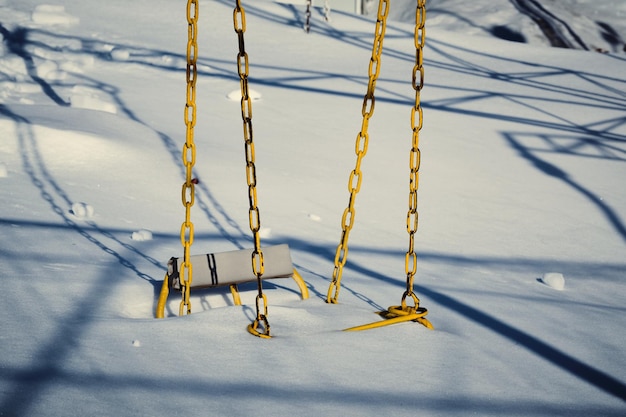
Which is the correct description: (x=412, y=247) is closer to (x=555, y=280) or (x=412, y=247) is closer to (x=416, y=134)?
(x=416, y=134)

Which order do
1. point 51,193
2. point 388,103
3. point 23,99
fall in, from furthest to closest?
1. point 388,103
2. point 23,99
3. point 51,193

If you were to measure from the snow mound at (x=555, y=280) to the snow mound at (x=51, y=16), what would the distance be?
9472 mm

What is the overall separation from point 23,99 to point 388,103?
4223mm

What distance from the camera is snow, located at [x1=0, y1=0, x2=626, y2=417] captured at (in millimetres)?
2707

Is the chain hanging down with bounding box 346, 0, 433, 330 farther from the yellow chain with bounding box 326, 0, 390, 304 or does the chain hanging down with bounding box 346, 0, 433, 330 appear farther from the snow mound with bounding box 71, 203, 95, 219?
the snow mound with bounding box 71, 203, 95, 219

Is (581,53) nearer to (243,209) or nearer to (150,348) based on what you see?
(243,209)

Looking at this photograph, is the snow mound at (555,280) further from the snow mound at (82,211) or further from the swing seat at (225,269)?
the snow mound at (82,211)

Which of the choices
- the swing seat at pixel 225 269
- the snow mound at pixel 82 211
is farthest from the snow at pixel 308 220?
the swing seat at pixel 225 269

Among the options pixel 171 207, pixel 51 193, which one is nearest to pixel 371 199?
pixel 171 207

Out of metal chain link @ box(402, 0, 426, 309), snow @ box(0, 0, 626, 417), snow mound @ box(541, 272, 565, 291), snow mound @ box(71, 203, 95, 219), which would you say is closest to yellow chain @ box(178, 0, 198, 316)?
snow @ box(0, 0, 626, 417)

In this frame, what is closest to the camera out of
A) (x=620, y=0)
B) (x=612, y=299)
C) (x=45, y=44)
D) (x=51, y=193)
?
(x=612, y=299)

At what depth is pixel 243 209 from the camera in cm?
553

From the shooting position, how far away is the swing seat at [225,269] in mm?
A: 3402

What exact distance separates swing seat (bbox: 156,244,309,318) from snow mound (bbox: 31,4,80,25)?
9.26 metres
